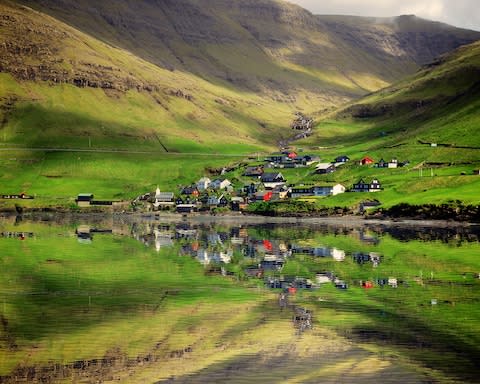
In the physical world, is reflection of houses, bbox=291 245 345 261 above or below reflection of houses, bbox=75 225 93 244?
below

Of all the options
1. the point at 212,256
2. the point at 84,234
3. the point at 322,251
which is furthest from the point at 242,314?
the point at 84,234

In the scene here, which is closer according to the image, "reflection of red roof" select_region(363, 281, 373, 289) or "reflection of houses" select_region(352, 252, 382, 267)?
"reflection of red roof" select_region(363, 281, 373, 289)

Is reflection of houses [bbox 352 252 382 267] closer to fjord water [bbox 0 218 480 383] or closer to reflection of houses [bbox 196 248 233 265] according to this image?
fjord water [bbox 0 218 480 383]

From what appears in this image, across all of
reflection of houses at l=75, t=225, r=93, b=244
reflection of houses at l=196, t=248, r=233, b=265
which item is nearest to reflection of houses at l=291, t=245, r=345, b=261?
reflection of houses at l=196, t=248, r=233, b=265

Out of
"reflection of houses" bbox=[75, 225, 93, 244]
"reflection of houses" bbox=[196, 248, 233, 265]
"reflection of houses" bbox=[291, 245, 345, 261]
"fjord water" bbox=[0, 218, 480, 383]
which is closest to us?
"fjord water" bbox=[0, 218, 480, 383]

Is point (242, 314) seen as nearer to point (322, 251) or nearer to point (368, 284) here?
point (368, 284)

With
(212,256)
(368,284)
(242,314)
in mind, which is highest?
(212,256)

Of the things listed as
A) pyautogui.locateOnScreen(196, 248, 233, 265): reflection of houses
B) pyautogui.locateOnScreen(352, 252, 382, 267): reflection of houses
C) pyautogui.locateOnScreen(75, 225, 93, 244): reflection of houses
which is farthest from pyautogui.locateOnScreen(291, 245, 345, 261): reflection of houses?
pyautogui.locateOnScreen(75, 225, 93, 244): reflection of houses

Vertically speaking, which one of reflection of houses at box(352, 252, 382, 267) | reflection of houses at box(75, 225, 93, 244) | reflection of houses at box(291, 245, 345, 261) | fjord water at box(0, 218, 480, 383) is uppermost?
reflection of houses at box(75, 225, 93, 244)

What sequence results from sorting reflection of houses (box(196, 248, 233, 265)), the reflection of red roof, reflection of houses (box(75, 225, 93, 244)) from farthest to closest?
reflection of houses (box(75, 225, 93, 244)), reflection of houses (box(196, 248, 233, 265)), the reflection of red roof
